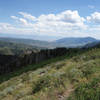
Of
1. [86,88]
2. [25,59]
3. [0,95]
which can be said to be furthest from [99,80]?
[25,59]

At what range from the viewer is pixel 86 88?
21.6 feet

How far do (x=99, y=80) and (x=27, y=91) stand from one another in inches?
169

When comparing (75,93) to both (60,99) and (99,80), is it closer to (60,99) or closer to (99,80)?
(60,99)

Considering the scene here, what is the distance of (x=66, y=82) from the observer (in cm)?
821

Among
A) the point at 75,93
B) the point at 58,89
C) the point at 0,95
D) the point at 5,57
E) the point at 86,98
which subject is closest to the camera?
the point at 86,98

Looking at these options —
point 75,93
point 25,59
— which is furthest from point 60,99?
point 25,59

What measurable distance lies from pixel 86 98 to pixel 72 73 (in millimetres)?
3548

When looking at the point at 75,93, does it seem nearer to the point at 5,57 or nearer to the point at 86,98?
the point at 86,98

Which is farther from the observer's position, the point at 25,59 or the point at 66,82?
the point at 25,59

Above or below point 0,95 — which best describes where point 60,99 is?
above

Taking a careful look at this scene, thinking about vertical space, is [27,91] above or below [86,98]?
below

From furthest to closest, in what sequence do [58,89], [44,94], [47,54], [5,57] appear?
[5,57], [47,54], [58,89], [44,94]

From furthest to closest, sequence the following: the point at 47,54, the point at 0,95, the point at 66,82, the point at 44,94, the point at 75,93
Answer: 1. the point at 47,54
2. the point at 0,95
3. the point at 66,82
4. the point at 44,94
5. the point at 75,93

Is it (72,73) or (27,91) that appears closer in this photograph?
(27,91)
